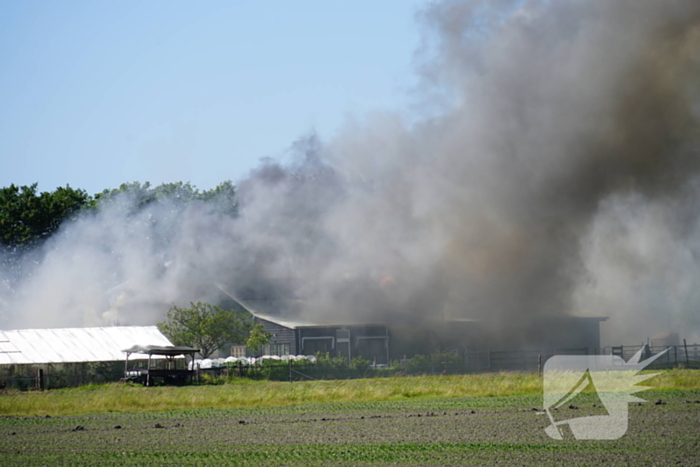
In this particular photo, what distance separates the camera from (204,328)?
51.7 meters

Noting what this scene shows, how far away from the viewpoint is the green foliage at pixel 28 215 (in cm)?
6919

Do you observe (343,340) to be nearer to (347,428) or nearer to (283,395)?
(283,395)

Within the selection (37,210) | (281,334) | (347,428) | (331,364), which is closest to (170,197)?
(37,210)

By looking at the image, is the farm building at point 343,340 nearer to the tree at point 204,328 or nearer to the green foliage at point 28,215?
the tree at point 204,328

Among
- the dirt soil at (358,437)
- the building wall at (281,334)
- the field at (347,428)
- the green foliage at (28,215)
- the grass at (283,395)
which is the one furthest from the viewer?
the green foliage at (28,215)

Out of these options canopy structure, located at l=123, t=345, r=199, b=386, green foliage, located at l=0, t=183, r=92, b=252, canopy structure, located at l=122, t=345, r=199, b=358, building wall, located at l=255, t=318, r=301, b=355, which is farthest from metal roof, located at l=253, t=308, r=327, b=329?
green foliage, located at l=0, t=183, r=92, b=252

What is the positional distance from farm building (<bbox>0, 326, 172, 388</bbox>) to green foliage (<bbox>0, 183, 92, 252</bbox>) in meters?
25.2

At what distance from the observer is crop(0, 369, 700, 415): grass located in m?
30.2

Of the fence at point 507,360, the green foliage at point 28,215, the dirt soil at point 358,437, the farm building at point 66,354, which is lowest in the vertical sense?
the dirt soil at point 358,437

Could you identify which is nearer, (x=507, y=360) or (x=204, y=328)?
(x=507, y=360)

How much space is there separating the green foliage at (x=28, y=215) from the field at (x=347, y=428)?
38694 millimetres

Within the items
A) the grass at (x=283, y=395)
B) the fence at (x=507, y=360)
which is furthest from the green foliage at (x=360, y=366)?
the grass at (x=283, y=395)

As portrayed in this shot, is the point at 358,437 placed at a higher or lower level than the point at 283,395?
lower

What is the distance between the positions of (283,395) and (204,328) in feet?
68.7
